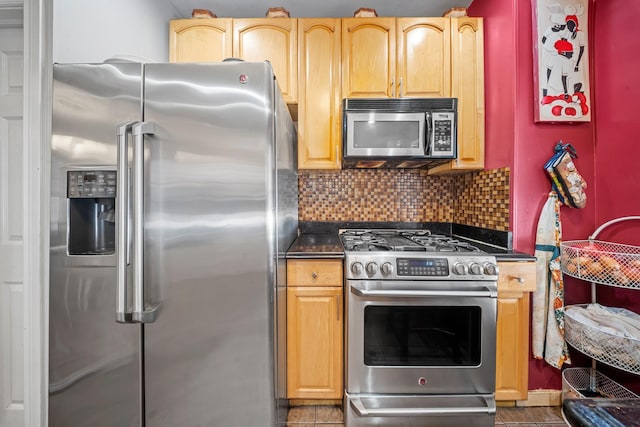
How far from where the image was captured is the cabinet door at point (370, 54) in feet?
6.66

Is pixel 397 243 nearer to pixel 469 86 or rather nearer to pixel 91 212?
pixel 469 86

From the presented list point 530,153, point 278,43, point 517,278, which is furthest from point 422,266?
point 278,43

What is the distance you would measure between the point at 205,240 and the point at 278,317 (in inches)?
19.7

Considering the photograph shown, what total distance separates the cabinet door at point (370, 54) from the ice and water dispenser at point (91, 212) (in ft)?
5.05

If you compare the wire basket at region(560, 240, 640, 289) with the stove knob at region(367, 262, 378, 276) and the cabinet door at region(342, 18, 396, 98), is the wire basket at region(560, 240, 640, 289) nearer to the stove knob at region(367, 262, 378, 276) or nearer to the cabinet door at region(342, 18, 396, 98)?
the stove knob at region(367, 262, 378, 276)

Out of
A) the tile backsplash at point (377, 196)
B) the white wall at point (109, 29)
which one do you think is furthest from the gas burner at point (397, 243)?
the white wall at point (109, 29)

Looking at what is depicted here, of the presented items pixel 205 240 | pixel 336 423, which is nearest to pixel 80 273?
pixel 205 240

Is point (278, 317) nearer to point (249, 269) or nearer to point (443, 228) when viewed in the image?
point (249, 269)

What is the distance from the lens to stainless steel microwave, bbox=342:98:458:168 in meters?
1.90

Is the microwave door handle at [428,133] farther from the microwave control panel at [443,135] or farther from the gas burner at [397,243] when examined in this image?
the gas burner at [397,243]

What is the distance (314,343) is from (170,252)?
0.95 metres

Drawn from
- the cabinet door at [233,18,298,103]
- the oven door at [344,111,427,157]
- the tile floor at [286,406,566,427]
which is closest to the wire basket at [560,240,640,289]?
the tile floor at [286,406,566,427]

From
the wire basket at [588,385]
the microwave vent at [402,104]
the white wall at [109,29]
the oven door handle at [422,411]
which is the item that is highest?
the white wall at [109,29]

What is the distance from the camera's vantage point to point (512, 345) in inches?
67.5
